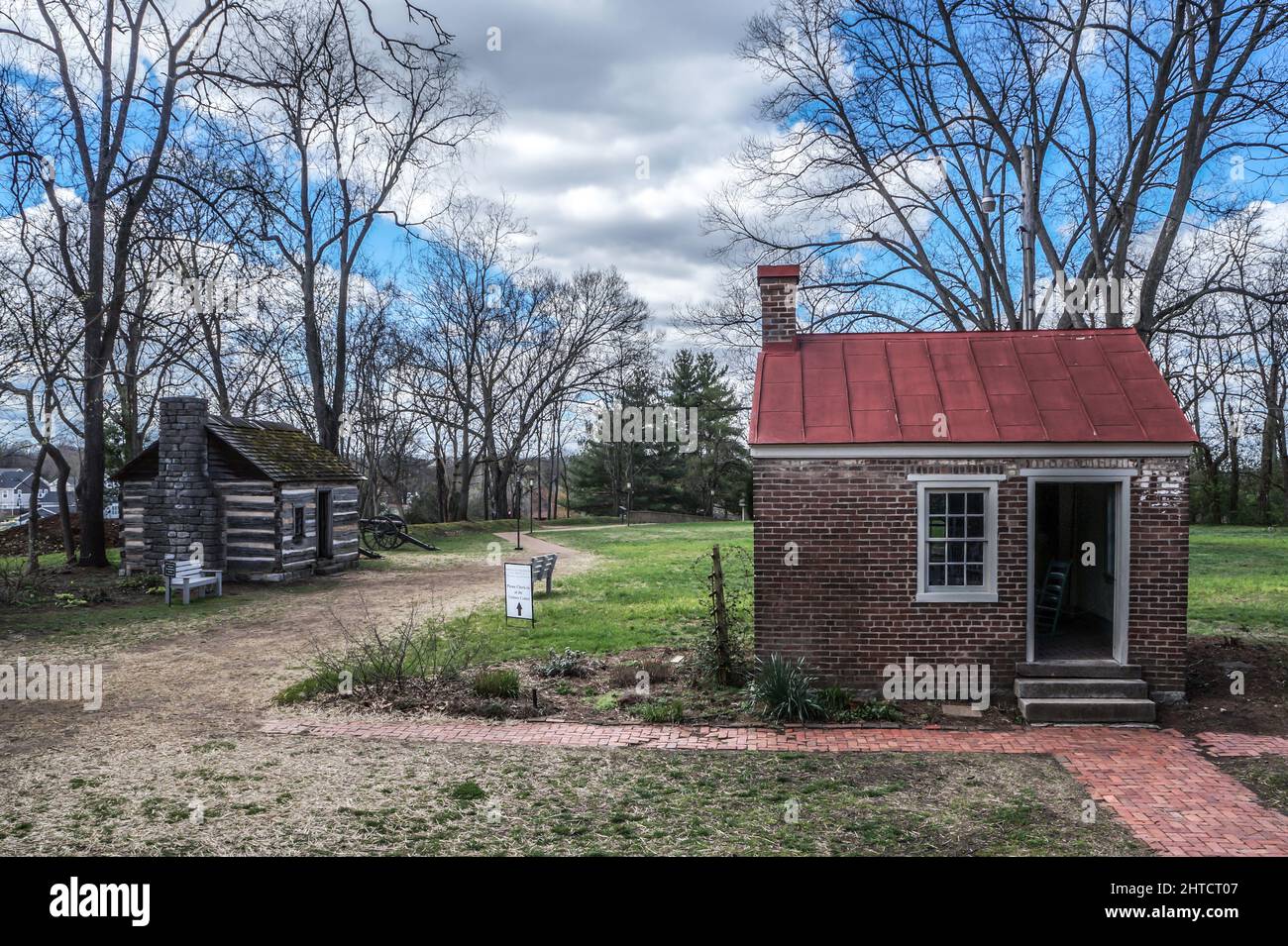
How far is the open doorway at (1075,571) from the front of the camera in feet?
31.6

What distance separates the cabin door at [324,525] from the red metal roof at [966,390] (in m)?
15.9

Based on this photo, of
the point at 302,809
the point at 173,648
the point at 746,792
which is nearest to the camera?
the point at 302,809

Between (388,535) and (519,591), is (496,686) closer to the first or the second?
(519,591)

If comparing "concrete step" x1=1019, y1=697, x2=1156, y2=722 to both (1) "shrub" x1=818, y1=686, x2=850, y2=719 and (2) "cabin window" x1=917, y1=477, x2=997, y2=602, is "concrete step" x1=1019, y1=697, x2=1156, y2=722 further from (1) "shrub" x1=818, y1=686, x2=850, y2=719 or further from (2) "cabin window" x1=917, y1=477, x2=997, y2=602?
(1) "shrub" x1=818, y1=686, x2=850, y2=719

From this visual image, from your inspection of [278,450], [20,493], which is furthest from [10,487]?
[278,450]

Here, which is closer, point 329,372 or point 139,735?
point 139,735

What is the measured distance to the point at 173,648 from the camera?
12.2 metres

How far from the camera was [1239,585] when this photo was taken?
58.1 ft

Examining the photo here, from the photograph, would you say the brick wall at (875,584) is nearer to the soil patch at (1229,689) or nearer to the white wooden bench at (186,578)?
the soil patch at (1229,689)

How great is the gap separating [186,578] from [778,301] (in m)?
13.4

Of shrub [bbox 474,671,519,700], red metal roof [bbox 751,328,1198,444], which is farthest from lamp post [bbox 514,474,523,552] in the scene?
red metal roof [bbox 751,328,1198,444]

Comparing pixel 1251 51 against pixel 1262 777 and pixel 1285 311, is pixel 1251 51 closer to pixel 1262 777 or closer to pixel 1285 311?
pixel 1262 777

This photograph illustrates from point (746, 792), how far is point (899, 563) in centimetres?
348
